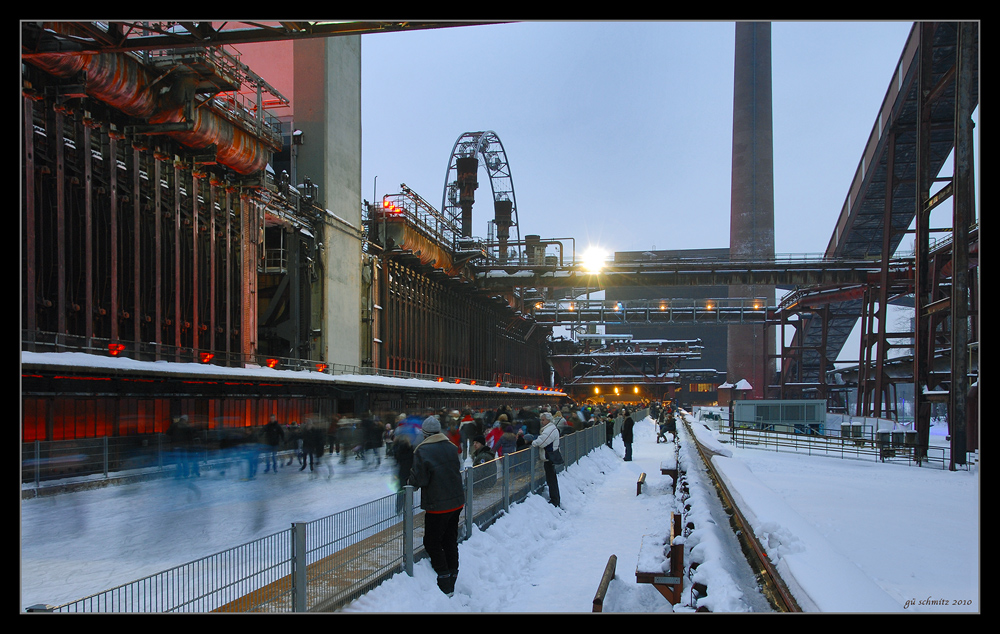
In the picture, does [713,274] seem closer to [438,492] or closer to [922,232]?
[922,232]

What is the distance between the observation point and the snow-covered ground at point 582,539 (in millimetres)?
6891

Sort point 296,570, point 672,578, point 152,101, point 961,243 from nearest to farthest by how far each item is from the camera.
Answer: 1. point 296,570
2. point 672,578
3. point 152,101
4. point 961,243

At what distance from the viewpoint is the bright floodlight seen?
163 ft

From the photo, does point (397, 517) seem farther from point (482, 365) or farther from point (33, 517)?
point (482, 365)

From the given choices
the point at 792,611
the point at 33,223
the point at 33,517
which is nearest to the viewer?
the point at 792,611

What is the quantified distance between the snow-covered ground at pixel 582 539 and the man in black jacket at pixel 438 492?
0.70 feet

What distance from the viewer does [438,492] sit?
7535mm

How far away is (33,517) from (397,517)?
7.87 metres

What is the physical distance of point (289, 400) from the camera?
26.3m

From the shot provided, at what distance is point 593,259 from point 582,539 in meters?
39.2

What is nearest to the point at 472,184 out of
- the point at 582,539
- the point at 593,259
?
the point at 593,259

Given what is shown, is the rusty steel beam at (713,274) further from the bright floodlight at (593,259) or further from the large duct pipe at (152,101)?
the large duct pipe at (152,101)
